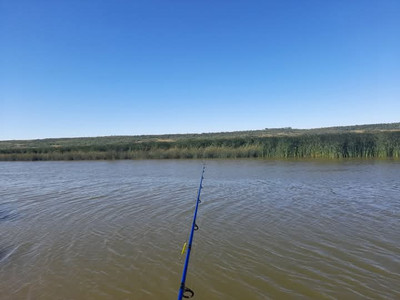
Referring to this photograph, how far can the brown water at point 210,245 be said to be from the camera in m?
4.11

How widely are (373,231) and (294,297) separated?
3.31 meters

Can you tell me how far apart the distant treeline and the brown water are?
13.5 m

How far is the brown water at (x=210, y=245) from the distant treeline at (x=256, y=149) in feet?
44.3

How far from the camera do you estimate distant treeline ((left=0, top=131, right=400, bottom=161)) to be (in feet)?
74.7

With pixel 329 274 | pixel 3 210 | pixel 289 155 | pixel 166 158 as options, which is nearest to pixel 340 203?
pixel 329 274

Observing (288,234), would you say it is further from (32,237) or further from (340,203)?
(32,237)

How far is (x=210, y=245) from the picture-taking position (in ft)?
18.5

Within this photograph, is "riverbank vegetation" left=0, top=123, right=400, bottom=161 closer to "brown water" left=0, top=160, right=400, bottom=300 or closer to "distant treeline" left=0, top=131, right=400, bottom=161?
"distant treeline" left=0, top=131, right=400, bottom=161

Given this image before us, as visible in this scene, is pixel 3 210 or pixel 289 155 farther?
pixel 289 155

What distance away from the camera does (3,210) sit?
903 cm

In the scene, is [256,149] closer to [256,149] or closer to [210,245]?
[256,149]

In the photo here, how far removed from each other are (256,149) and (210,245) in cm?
2120

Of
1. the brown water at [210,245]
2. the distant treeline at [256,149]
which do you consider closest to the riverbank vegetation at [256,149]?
the distant treeline at [256,149]

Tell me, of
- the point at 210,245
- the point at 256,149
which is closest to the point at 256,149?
the point at 256,149
